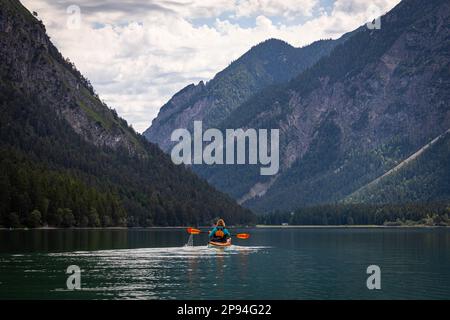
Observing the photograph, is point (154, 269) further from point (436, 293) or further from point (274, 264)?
point (436, 293)

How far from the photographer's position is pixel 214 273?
114m

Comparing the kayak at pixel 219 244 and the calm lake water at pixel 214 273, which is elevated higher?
the kayak at pixel 219 244

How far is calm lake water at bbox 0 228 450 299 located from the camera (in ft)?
299

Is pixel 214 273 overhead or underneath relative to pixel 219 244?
underneath

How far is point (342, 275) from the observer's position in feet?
367

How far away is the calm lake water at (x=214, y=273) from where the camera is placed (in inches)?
3593

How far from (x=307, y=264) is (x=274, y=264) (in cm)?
510

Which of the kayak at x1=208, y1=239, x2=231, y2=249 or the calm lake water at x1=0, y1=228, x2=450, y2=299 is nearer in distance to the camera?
the calm lake water at x1=0, y1=228, x2=450, y2=299

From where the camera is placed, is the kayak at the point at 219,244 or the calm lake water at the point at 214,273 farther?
the kayak at the point at 219,244

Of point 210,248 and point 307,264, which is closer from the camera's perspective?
point 307,264

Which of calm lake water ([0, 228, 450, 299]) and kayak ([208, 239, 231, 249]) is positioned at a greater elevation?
kayak ([208, 239, 231, 249])

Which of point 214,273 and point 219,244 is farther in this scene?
point 219,244
